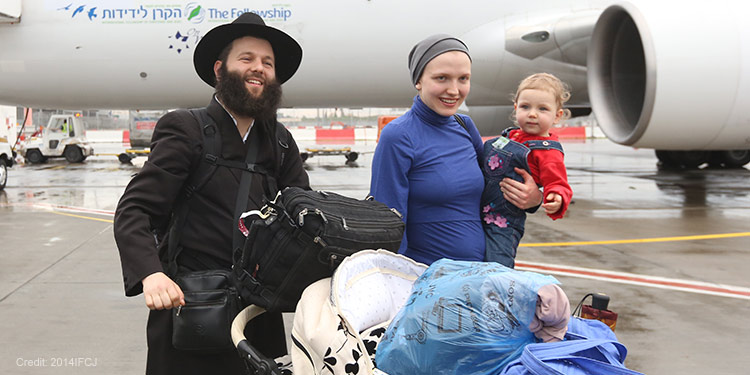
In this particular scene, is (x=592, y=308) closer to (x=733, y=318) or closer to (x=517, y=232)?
(x=517, y=232)

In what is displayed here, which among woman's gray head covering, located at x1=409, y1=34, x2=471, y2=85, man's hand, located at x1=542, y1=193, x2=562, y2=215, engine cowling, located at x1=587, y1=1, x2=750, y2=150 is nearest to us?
woman's gray head covering, located at x1=409, y1=34, x2=471, y2=85

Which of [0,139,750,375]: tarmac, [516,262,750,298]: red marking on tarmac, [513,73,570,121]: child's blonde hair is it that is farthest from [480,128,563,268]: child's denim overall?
[516,262,750,298]: red marking on tarmac

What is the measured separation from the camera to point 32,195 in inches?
392

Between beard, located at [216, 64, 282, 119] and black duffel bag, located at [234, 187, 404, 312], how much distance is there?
39 cm

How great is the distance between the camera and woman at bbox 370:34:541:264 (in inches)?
79.3

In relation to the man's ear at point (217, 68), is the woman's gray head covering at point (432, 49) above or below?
above

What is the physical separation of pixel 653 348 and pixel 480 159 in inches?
74.4

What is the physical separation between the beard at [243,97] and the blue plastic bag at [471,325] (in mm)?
905

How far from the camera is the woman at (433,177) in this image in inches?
79.3

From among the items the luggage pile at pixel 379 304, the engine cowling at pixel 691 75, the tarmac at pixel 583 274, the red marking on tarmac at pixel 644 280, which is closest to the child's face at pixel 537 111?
the luggage pile at pixel 379 304

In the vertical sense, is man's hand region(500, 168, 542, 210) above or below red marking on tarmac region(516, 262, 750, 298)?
above

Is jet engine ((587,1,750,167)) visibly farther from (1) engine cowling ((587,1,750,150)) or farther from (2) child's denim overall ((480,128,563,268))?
(2) child's denim overall ((480,128,563,268))

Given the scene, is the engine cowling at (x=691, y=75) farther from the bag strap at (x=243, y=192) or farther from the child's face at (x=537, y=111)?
the bag strap at (x=243, y=192)

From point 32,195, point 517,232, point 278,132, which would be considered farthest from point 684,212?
point 32,195
